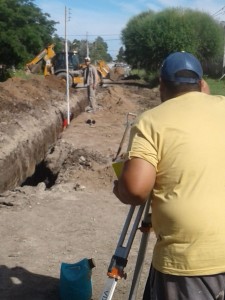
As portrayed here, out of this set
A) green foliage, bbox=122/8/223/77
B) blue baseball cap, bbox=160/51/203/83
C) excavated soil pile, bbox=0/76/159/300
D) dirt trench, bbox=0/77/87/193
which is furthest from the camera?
green foliage, bbox=122/8/223/77

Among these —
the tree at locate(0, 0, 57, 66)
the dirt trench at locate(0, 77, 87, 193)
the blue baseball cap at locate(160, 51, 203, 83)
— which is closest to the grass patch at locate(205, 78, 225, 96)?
the dirt trench at locate(0, 77, 87, 193)

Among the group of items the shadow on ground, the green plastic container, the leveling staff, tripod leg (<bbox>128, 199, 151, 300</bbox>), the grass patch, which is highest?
the leveling staff

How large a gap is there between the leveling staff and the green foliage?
3442 cm

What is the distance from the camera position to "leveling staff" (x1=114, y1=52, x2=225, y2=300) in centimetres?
203

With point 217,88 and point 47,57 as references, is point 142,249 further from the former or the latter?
point 217,88

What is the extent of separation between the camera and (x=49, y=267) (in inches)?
185

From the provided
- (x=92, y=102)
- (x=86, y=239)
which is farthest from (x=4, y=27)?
(x=86, y=239)

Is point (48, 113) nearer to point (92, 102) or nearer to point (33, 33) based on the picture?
point (92, 102)

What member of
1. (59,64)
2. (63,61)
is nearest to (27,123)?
(63,61)

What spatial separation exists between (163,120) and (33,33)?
95.3 ft

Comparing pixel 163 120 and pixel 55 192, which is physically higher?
pixel 163 120

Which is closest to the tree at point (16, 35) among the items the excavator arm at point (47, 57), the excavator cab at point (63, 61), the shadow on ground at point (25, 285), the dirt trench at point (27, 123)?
the excavator arm at point (47, 57)

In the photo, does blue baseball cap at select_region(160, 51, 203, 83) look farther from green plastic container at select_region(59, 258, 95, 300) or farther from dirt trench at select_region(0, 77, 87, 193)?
dirt trench at select_region(0, 77, 87, 193)

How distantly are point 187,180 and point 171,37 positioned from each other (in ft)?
116
